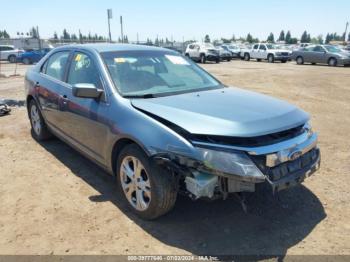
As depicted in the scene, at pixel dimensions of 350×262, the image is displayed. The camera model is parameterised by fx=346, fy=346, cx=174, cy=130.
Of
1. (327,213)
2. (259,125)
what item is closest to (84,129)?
(259,125)

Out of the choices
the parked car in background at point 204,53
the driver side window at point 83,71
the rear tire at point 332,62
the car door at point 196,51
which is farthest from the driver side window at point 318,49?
the driver side window at point 83,71

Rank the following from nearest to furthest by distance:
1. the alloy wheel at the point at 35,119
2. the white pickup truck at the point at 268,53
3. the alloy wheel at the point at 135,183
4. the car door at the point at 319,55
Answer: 1. the alloy wheel at the point at 135,183
2. the alloy wheel at the point at 35,119
3. the car door at the point at 319,55
4. the white pickup truck at the point at 268,53

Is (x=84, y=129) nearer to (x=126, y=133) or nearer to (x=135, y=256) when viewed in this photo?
(x=126, y=133)

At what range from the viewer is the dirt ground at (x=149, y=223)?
3.10 meters

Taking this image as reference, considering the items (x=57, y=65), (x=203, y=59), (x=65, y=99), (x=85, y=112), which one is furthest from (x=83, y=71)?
(x=203, y=59)

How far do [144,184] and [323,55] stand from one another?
2631 centimetres

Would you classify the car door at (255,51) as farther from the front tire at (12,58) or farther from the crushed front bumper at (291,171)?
the crushed front bumper at (291,171)

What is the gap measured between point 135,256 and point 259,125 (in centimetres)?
156

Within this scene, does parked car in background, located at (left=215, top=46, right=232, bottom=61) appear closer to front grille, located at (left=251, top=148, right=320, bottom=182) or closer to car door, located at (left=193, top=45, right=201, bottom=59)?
car door, located at (left=193, top=45, right=201, bottom=59)

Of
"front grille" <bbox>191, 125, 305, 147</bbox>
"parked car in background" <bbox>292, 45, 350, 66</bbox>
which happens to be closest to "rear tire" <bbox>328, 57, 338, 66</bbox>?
"parked car in background" <bbox>292, 45, 350, 66</bbox>

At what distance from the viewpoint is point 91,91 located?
12.2 feet

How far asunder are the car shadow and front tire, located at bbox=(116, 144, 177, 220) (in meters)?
0.17

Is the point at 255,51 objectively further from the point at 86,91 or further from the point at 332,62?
the point at 86,91

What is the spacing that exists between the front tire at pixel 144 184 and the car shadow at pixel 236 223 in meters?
0.17
